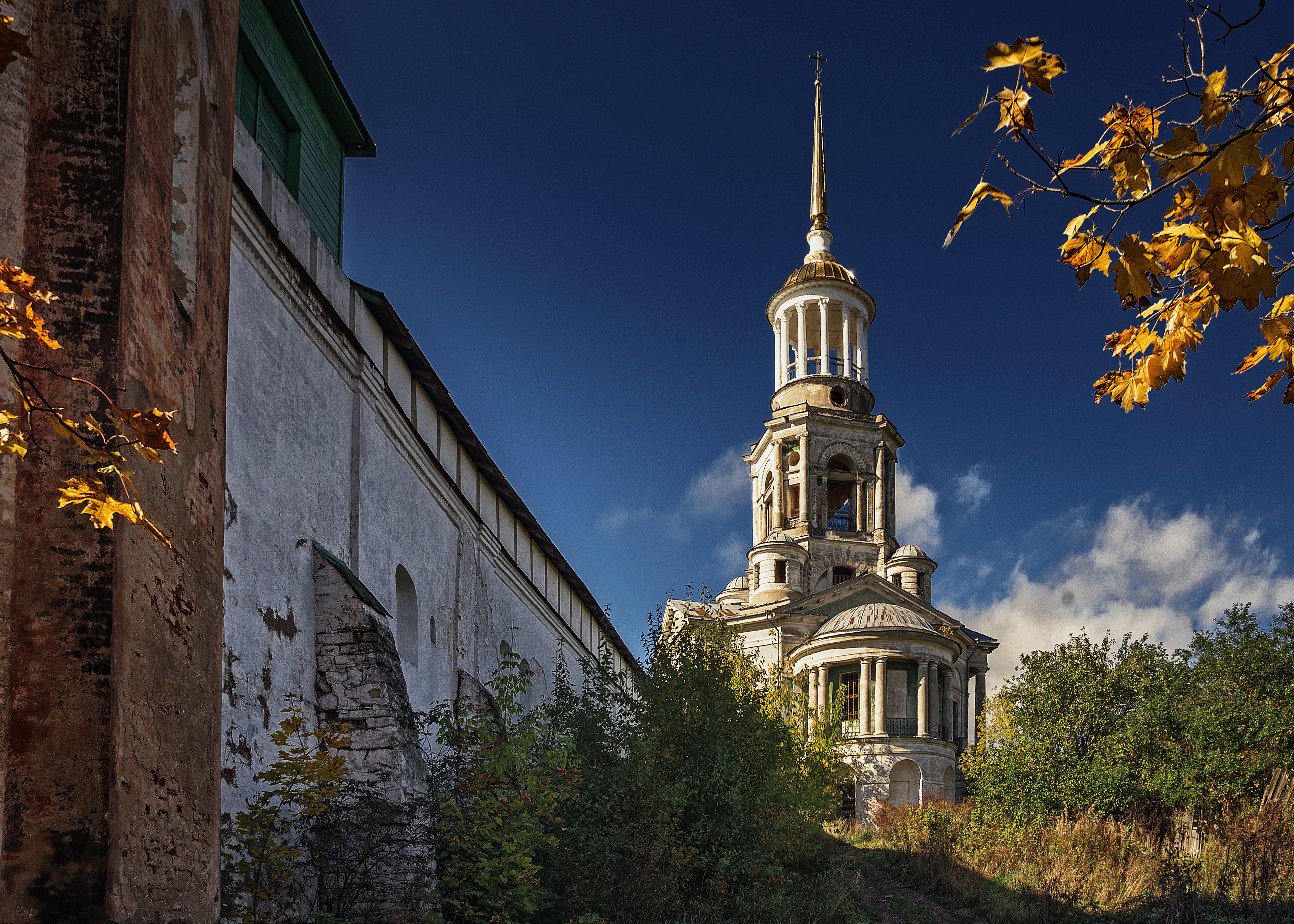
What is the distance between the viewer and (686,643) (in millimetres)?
17203

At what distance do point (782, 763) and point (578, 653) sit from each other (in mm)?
8256

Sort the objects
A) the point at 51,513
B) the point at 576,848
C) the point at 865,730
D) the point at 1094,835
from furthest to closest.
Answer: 1. the point at 865,730
2. the point at 1094,835
3. the point at 576,848
4. the point at 51,513

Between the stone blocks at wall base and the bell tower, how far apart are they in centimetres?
3615

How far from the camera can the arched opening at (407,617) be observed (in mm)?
13539

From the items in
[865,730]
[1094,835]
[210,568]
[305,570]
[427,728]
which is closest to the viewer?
[210,568]

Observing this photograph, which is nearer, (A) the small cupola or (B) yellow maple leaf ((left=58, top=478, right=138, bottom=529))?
(B) yellow maple leaf ((left=58, top=478, right=138, bottom=529))

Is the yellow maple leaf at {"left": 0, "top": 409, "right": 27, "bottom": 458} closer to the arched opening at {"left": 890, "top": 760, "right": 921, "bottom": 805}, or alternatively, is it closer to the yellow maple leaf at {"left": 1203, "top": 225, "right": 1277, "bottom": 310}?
the yellow maple leaf at {"left": 1203, "top": 225, "right": 1277, "bottom": 310}

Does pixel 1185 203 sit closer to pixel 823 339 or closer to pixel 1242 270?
pixel 1242 270

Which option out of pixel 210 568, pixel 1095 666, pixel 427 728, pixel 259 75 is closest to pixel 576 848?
pixel 427 728

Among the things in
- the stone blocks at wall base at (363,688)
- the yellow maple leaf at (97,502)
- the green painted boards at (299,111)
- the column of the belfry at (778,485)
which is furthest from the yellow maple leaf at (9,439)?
the column of the belfry at (778,485)

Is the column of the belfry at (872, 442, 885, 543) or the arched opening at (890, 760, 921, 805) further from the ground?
the column of the belfry at (872, 442, 885, 543)

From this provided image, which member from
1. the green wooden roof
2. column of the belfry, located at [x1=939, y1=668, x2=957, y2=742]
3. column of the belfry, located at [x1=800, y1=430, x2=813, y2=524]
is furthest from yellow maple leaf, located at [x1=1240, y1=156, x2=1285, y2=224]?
column of the belfry, located at [x1=800, y1=430, x2=813, y2=524]

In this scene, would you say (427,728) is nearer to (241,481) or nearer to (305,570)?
(305,570)

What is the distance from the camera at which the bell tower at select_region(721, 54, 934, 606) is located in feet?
153
